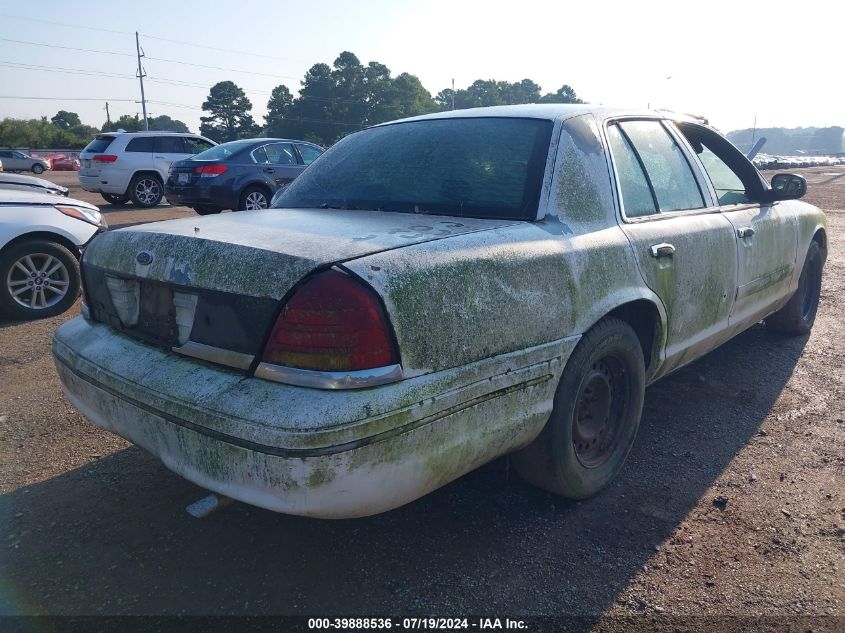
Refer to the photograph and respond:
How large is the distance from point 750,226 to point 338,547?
288cm

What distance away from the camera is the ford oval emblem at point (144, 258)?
2240 mm

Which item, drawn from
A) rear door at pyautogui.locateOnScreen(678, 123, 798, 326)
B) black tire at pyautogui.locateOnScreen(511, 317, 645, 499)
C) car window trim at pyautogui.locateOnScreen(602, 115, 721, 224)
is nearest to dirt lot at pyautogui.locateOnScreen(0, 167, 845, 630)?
black tire at pyautogui.locateOnScreen(511, 317, 645, 499)

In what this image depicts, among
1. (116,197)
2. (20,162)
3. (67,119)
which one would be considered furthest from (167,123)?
(116,197)

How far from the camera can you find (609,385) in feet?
9.23

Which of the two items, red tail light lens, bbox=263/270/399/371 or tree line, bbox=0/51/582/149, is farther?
tree line, bbox=0/51/582/149

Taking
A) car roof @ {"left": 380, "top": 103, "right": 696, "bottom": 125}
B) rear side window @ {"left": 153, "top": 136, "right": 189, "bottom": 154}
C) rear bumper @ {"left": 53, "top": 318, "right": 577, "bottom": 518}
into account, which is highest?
rear side window @ {"left": 153, "top": 136, "right": 189, "bottom": 154}

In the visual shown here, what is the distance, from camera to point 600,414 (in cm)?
282

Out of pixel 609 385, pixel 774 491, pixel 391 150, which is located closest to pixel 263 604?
pixel 609 385

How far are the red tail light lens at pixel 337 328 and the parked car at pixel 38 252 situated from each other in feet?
15.5

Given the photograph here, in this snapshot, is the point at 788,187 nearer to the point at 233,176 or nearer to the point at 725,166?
the point at 725,166

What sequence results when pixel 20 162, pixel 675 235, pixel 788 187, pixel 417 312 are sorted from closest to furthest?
pixel 417 312
pixel 675 235
pixel 788 187
pixel 20 162

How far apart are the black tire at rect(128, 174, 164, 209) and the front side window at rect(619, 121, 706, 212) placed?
44.0ft

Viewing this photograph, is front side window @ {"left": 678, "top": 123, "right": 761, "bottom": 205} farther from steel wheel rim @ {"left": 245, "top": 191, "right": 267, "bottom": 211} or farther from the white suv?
the white suv

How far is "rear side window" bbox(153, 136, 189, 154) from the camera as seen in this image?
14.3 m
